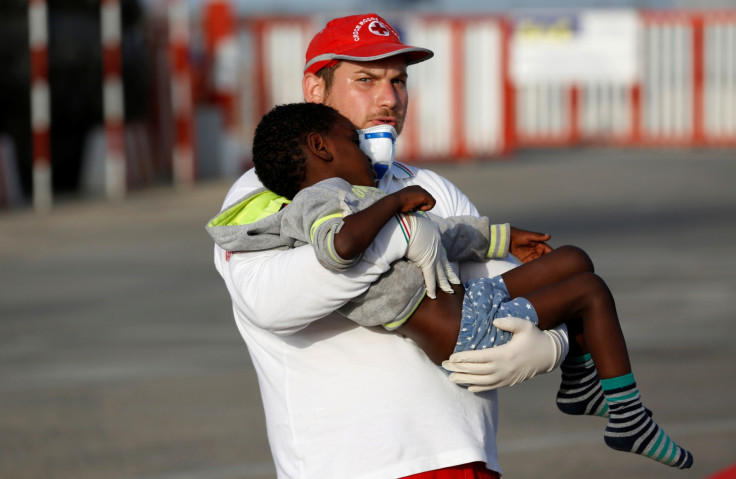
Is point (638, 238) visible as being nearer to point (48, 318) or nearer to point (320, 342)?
point (48, 318)

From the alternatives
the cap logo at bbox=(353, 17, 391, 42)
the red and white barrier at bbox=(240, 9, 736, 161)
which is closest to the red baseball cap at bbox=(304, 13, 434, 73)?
the cap logo at bbox=(353, 17, 391, 42)

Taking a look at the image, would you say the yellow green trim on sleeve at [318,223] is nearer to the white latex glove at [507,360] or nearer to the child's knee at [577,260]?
the white latex glove at [507,360]

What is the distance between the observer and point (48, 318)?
959 cm

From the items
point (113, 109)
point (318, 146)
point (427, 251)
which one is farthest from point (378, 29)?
point (113, 109)

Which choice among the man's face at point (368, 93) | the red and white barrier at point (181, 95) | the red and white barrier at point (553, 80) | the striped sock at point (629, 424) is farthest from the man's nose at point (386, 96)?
the red and white barrier at point (553, 80)

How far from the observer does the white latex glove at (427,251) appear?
103 inches

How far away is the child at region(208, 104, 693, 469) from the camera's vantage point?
2604 mm

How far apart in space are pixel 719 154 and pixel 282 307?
2539 cm

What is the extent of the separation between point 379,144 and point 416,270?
404 mm

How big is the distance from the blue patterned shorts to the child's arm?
0.83 feet

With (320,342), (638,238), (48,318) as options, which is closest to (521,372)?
(320,342)

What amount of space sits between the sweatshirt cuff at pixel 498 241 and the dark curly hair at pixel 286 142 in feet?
1.54

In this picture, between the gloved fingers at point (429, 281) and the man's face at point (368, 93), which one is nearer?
the gloved fingers at point (429, 281)

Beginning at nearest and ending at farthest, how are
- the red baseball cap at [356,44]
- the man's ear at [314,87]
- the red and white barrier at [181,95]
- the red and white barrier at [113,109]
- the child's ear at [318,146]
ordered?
the child's ear at [318,146] → the red baseball cap at [356,44] → the man's ear at [314,87] → the red and white barrier at [113,109] → the red and white barrier at [181,95]
